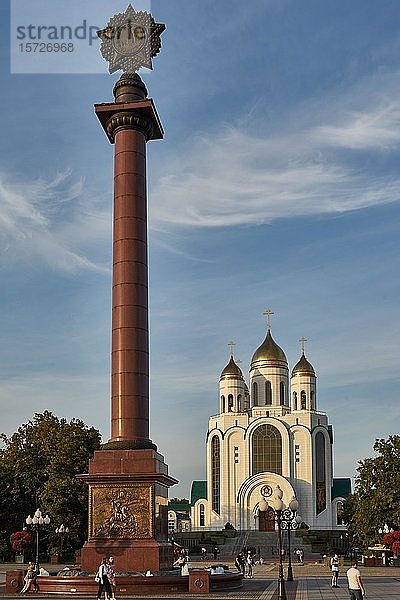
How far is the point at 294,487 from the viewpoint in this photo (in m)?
91.5

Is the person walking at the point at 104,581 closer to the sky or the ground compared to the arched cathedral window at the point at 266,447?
closer to the ground

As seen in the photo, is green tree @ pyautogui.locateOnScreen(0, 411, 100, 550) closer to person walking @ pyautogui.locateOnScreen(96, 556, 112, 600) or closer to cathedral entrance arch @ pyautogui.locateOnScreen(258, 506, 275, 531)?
person walking @ pyautogui.locateOnScreen(96, 556, 112, 600)

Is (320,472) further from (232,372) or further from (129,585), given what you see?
(129,585)

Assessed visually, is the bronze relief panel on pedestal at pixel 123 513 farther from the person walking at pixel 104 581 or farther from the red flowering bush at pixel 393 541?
the red flowering bush at pixel 393 541

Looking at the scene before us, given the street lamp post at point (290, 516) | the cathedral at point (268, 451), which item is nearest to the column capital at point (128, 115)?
the street lamp post at point (290, 516)

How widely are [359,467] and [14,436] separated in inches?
968

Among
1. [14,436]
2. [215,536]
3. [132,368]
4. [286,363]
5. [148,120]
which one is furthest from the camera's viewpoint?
[286,363]

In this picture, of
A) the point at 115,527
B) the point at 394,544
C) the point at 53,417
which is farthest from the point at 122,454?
the point at 53,417

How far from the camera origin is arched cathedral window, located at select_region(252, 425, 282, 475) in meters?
93.6

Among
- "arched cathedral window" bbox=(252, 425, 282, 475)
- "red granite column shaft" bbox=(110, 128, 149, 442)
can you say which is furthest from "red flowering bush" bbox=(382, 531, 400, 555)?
"arched cathedral window" bbox=(252, 425, 282, 475)

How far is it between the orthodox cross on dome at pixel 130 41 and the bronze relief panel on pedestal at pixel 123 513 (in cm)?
1609

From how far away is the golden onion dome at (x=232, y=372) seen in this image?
100 metres

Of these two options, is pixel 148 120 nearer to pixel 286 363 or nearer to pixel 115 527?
pixel 115 527

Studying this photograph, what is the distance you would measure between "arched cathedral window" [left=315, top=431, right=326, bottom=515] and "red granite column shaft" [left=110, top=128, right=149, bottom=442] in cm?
6538
